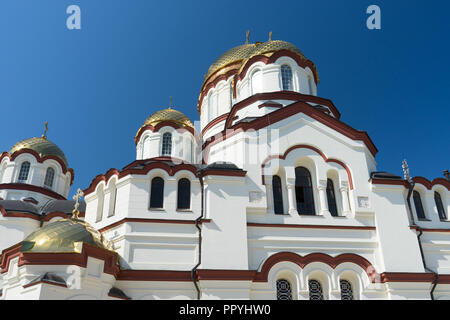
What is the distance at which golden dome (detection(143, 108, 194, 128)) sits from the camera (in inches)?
816

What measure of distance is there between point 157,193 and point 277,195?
13.7ft

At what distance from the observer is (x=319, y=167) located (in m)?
14.3

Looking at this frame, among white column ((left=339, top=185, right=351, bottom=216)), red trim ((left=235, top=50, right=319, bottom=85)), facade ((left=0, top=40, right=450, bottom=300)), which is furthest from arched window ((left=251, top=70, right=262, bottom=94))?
white column ((left=339, top=185, right=351, bottom=216))

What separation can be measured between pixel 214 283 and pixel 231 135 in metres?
5.70

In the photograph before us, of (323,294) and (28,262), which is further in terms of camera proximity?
(323,294)

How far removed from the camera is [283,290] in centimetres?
1267

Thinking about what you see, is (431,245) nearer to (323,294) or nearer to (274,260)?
(323,294)

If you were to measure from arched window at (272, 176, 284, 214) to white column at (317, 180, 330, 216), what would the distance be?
1.35m

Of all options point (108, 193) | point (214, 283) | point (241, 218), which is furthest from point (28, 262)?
point (241, 218)

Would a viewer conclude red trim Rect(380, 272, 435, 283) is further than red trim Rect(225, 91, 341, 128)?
No

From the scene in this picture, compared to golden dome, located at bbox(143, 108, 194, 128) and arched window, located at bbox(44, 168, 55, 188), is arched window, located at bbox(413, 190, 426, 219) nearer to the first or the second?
golden dome, located at bbox(143, 108, 194, 128)

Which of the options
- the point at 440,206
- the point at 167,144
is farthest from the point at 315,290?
the point at 167,144

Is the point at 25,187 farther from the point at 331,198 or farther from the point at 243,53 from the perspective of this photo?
the point at 331,198
